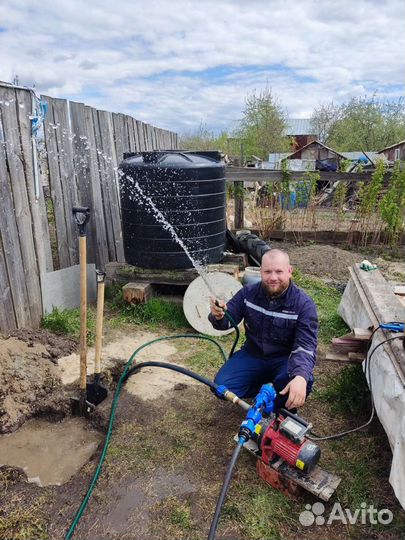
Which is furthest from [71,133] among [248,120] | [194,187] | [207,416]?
[248,120]

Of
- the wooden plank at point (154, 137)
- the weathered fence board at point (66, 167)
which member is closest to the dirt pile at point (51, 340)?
the weathered fence board at point (66, 167)

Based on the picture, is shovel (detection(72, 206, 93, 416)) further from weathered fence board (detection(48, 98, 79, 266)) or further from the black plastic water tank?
weathered fence board (detection(48, 98, 79, 266))

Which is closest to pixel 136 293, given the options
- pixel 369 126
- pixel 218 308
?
pixel 218 308

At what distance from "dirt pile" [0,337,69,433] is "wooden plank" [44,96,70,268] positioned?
4.08 feet

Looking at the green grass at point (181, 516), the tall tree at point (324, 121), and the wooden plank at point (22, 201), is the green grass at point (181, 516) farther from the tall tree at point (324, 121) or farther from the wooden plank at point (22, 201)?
the tall tree at point (324, 121)

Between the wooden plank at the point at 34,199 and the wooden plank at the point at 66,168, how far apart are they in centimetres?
33

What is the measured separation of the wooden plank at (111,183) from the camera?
4762 mm

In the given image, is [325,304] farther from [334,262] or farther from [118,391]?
[118,391]

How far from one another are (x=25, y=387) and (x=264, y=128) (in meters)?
27.0

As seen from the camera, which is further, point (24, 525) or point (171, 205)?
point (171, 205)

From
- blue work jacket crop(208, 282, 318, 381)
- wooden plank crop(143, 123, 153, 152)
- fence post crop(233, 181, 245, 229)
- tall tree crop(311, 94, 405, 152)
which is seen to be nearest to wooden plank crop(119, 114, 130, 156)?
wooden plank crop(143, 123, 153, 152)

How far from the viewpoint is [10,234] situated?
3.51 meters

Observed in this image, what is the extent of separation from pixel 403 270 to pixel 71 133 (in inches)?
187

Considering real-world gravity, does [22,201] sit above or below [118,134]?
below
